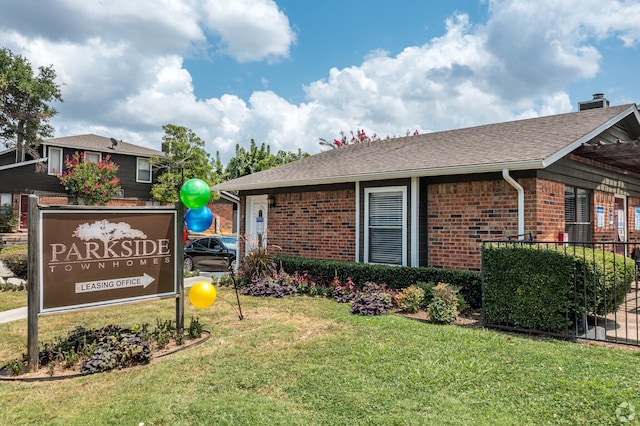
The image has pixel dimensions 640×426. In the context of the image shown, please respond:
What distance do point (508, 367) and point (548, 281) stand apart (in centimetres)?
191

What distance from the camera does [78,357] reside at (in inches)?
189

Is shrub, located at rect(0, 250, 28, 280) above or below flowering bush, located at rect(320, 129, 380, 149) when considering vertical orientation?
below

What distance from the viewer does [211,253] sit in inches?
537

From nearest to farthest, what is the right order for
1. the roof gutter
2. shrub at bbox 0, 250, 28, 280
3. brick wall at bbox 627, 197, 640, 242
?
the roof gutter, brick wall at bbox 627, 197, 640, 242, shrub at bbox 0, 250, 28, 280

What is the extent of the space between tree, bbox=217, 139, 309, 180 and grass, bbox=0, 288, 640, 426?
24351 mm

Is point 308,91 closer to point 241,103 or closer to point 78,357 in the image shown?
point 241,103

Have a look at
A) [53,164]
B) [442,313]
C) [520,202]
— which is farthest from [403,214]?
[53,164]

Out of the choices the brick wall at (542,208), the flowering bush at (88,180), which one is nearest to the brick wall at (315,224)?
the brick wall at (542,208)

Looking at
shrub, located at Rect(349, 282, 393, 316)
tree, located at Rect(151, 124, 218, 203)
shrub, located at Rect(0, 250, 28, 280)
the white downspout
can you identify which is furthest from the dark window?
tree, located at Rect(151, 124, 218, 203)

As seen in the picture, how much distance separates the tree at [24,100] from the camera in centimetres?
2192

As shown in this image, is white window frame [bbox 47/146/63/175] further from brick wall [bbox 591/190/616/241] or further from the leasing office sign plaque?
brick wall [bbox 591/190/616/241]

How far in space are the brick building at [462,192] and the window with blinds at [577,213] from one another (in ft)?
0.07

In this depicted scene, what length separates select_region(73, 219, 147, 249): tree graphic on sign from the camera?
202 inches

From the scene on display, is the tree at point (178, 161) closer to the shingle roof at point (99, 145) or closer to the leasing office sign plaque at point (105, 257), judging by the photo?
the shingle roof at point (99, 145)
